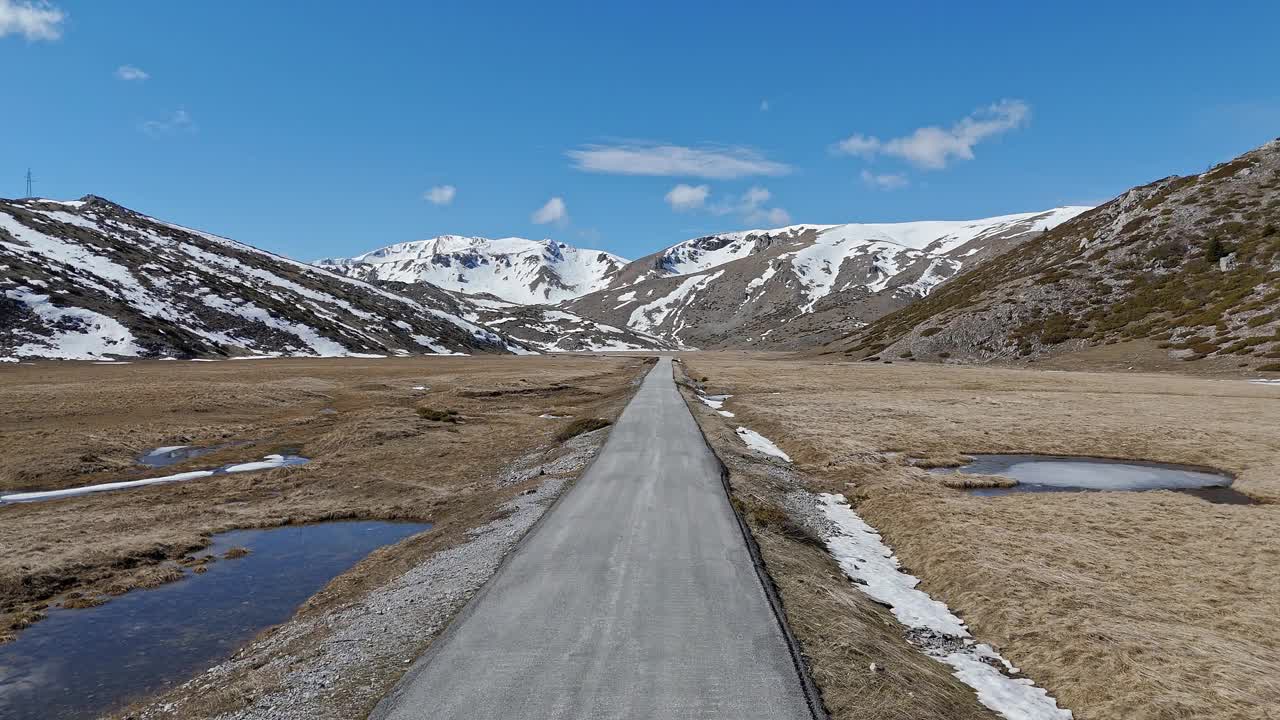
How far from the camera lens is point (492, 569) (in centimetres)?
1446

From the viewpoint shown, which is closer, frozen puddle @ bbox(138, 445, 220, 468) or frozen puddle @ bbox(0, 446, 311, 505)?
frozen puddle @ bbox(0, 446, 311, 505)

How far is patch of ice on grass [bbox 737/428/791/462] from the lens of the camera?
33156 mm

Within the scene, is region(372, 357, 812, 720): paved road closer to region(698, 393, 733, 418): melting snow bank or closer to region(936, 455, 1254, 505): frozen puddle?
region(936, 455, 1254, 505): frozen puddle

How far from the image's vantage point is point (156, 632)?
13.9 metres

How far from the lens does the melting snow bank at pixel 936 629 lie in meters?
10.1

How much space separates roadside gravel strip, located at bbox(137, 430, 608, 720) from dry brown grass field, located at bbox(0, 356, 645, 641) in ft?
6.16

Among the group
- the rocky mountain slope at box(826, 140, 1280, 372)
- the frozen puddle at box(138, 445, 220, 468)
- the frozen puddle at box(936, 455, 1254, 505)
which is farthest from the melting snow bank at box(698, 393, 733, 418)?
the rocky mountain slope at box(826, 140, 1280, 372)

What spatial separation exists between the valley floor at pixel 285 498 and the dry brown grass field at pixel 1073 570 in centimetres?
747

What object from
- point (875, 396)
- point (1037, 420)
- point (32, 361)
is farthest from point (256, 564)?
point (32, 361)

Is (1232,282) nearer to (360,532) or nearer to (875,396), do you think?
(875,396)

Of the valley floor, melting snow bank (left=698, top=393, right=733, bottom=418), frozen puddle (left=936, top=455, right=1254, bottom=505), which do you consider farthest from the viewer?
melting snow bank (left=698, top=393, right=733, bottom=418)

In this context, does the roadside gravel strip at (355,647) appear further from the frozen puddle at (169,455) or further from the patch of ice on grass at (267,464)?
the frozen puddle at (169,455)

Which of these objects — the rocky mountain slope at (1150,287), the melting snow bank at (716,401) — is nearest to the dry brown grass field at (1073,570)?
the melting snow bank at (716,401)

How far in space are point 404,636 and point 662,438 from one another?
21.6 meters
